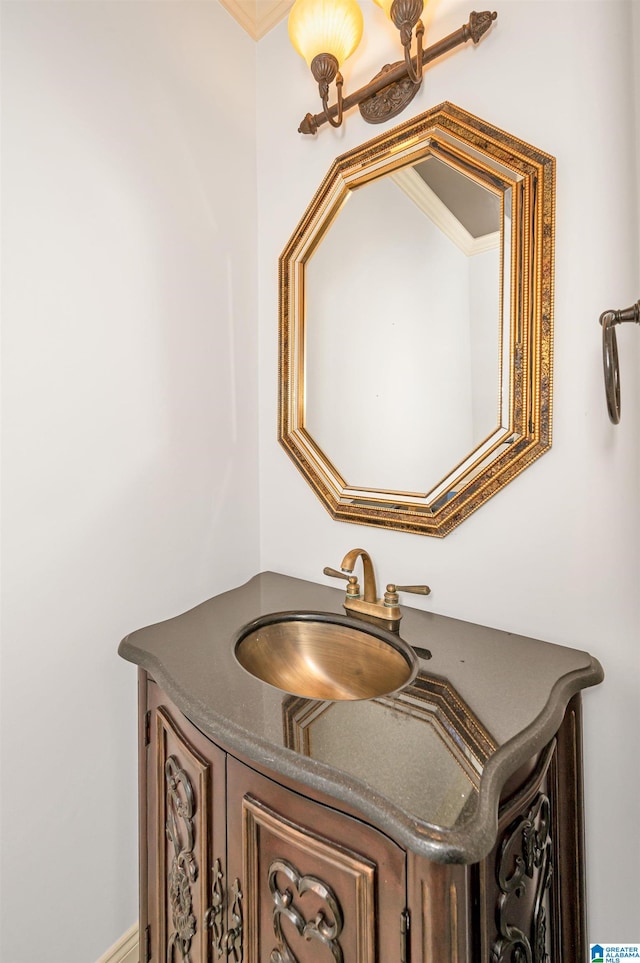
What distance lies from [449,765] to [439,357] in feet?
2.85

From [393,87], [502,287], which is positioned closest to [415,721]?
[502,287]

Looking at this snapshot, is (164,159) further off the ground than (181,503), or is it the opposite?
(164,159)

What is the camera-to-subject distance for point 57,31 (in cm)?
101

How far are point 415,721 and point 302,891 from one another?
0.94 feet

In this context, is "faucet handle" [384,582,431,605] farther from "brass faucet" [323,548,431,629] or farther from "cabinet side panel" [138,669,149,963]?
"cabinet side panel" [138,669,149,963]

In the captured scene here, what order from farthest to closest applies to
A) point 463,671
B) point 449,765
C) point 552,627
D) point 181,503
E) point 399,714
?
point 181,503
point 552,627
point 463,671
point 399,714
point 449,765

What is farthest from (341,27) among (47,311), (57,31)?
(47,311)

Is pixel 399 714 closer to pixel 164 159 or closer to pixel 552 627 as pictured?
pixel 552 627

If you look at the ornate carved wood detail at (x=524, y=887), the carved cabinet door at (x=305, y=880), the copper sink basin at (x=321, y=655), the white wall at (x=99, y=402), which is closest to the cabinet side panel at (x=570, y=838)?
the ornate carved wood detail at (x=524, y=887)

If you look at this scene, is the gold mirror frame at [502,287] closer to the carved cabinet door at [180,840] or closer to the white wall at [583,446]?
the white wall at [583,446]

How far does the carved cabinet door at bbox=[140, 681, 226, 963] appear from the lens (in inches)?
32.1

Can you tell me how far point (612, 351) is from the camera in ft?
2.59

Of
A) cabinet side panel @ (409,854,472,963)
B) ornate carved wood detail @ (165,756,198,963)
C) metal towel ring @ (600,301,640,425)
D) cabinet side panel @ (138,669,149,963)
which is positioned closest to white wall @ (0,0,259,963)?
cabinet side panel @ (138,669,149,963)

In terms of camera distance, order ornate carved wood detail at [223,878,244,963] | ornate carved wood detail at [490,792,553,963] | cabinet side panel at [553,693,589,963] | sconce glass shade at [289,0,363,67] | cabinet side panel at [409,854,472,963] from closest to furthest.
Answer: cabinet side panel at [409,854,472,963], ornate carved wood detail at [490,792,553,963], ornate carved wood detail at [223,878,244,963], cabinet side panel at [553,693,589,963], sconce glass shade at [289,0,363,67]
